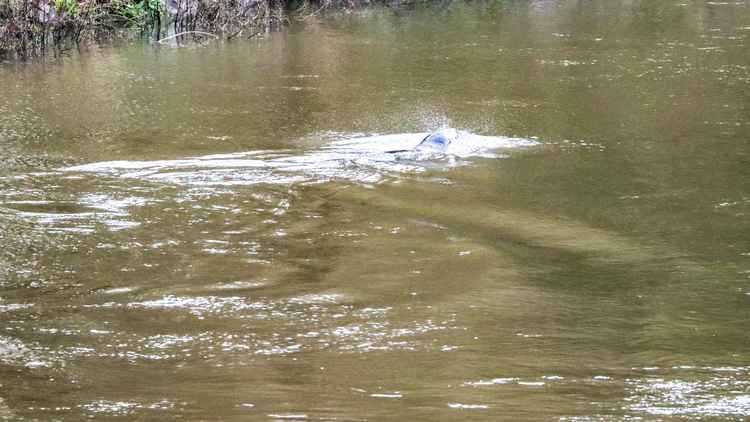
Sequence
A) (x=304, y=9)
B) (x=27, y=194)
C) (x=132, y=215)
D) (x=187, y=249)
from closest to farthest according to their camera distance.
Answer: (x=187, y=249) → (x=132, y=215) → (x=27, y=194) → (x=304, y=9)

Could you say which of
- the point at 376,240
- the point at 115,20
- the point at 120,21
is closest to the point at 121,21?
the point at 120,21

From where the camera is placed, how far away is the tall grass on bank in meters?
15.5

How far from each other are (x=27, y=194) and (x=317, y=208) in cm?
224

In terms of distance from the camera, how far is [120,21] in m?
18.2

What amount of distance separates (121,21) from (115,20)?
211 mm

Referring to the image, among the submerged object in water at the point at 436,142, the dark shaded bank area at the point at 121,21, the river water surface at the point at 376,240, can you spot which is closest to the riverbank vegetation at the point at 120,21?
the dark shaded bank area at the point at 121,21

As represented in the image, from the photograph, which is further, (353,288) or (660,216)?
(660,216)

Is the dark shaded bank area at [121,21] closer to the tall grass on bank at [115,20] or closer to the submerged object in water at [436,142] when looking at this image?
the tall grass on bank at [115,20]

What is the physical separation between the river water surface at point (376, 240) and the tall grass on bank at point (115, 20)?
160cm

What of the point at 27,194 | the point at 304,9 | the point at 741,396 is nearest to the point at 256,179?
the point at 27,194

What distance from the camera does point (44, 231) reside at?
A: 686cm

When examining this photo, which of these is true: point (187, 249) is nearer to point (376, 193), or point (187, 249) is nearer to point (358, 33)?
point (376, 193)

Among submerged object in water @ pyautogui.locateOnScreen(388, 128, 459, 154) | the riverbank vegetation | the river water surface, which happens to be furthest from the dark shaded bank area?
submerged object in water @ pyautogui.locateOnScreen(388, 128, 459, 154)

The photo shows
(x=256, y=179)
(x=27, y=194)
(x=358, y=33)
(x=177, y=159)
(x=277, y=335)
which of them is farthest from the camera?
(x=358, y=33)
